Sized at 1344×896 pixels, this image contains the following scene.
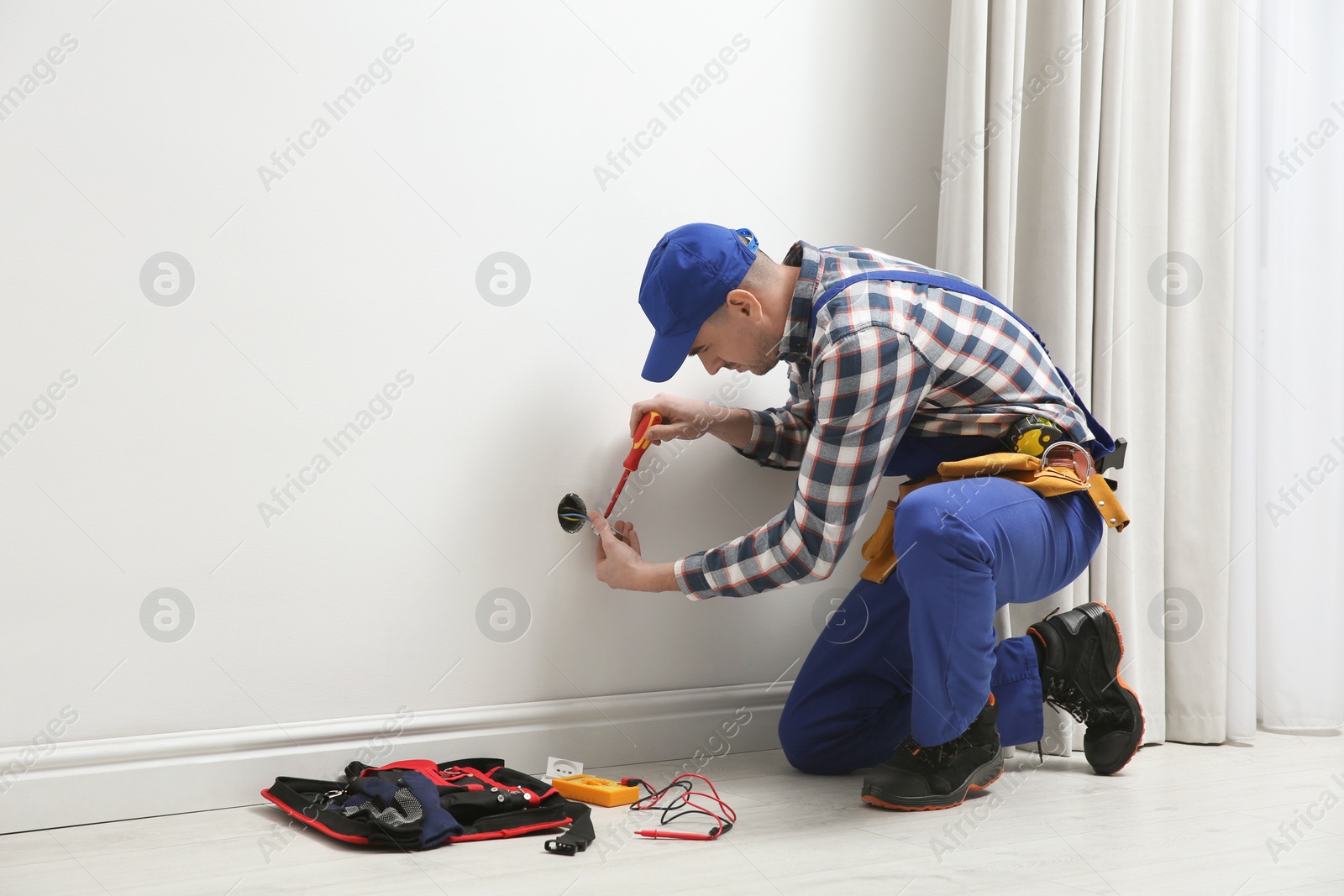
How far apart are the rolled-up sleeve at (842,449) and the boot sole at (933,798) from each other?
346 mm

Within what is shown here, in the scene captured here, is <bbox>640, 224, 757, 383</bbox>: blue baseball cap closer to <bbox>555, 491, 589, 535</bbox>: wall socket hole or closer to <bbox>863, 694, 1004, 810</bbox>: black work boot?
<bbox>555, 491, 589, 535</bbox>: wall socket hole

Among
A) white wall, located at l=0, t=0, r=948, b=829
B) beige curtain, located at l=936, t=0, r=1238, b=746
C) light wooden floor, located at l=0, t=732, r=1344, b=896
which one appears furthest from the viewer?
beige curtain, located at l=936, t=0, r=1238, b=746

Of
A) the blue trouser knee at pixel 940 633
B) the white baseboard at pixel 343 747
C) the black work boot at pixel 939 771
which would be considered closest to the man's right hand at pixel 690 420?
the blue trouser knee at pixel 940 633

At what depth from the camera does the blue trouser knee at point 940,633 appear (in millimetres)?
1466

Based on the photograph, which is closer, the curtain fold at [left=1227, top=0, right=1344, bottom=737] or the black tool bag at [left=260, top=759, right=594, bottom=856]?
the black tool bag at [left=260, top=759, right=594, bottom=856]

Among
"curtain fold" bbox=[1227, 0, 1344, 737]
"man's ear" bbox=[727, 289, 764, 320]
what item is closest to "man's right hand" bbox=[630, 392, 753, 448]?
"man's ear" bbox=[727, 289, 764, 320]

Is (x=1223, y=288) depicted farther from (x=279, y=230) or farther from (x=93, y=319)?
(x=93, y=319)

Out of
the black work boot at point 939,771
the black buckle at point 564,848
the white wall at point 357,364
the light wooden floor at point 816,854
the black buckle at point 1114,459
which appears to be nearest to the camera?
the light wooden floor at point 816,854

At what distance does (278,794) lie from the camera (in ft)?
4.76

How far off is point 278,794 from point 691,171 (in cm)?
127

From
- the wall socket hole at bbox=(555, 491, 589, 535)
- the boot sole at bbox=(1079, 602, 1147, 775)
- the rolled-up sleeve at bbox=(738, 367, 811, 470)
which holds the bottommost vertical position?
the boot sole at bbox=(1079, 602, 1147, 775)

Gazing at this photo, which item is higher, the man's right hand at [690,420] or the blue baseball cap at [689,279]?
the blue baseball cap at [689,279]

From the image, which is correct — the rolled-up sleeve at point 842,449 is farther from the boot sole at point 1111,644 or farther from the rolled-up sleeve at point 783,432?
the boot sole at point 1111,644

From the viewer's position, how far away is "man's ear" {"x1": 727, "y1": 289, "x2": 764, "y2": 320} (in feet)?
5.10
